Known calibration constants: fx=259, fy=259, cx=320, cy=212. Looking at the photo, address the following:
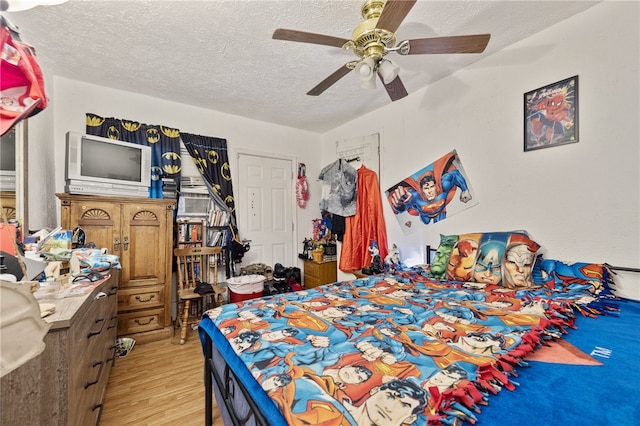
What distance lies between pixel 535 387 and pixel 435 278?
1479 millimetres

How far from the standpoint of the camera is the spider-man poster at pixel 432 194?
264cm

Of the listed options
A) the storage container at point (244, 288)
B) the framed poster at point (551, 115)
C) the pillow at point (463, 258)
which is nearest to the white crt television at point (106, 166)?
the storage container at point (244, 288)

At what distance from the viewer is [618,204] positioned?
1777 millimetres

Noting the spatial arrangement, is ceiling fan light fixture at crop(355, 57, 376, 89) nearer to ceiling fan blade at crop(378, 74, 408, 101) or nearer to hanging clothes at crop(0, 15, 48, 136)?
ceiling fan blade at crop(378, 74, 408, 101)

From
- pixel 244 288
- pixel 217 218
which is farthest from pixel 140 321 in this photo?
pixel 217 218

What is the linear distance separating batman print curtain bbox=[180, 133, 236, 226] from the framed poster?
129 inches

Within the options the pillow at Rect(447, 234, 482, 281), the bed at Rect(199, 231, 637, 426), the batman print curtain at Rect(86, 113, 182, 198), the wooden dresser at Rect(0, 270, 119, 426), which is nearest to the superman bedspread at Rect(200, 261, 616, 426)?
the bed at Rect(199, 231, 637, 426)

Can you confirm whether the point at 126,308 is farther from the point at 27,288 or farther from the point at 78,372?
the point at 27,288

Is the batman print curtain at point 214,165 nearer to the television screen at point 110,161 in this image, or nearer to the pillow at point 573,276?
the television screen at point 110,161

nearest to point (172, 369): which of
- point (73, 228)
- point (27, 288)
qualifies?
point (73, 228)

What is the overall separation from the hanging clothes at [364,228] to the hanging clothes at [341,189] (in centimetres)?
9

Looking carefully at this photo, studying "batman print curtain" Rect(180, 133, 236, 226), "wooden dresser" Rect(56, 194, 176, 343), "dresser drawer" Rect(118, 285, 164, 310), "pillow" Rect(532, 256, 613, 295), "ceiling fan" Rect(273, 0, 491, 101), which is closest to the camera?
"ceiling fan" Rect(273, 0, 491, 101)

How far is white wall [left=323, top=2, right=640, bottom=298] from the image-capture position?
1744 millimetres

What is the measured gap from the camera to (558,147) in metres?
2.03
